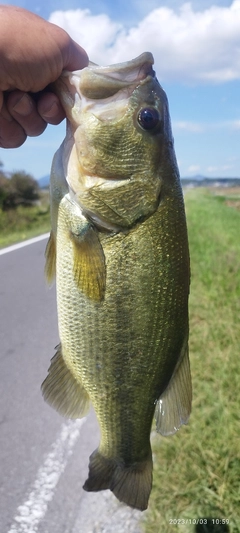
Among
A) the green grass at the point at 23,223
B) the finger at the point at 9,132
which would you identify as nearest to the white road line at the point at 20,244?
the green grass at the point at 23,223

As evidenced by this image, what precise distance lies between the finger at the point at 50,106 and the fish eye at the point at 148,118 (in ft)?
0.97

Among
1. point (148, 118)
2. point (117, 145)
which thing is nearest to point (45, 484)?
point (117, 145)

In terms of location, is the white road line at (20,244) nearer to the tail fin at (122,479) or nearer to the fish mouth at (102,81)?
the tail fin at (122,479)

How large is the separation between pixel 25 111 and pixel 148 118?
491mm

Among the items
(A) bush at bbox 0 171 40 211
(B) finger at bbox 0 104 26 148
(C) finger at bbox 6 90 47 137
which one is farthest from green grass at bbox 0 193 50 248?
(C) finger at bbox 6 90 47 137

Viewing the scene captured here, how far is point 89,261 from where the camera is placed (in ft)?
5.87

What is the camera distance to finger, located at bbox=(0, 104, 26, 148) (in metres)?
2.12

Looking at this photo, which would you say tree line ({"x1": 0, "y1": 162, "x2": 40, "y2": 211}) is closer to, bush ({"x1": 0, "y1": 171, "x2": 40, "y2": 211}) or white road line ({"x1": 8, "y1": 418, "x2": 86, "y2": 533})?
bush ({"x1": 0, "y1": 171, "x2": 40, "y2": 211})

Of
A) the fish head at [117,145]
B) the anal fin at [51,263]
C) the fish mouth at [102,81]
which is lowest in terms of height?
the anal fin at [51,263]

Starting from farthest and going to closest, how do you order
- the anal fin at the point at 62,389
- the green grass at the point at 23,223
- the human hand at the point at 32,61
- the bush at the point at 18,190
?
the bush at the point at 18,190 → the green grass at the point at 23,223 → the anal fin at the point at 62,389 → the human hand at the point at 32,61

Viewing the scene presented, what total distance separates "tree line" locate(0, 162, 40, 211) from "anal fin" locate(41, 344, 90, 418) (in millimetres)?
24299

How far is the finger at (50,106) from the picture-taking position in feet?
6.21

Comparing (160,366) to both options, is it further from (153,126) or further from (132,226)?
(153,126)

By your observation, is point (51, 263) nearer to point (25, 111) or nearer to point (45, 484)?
point (25, 111)
